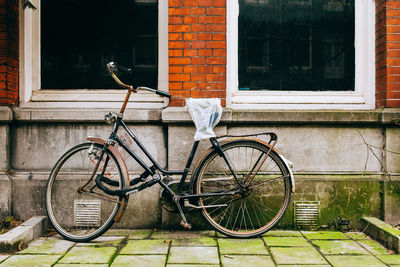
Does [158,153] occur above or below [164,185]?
above

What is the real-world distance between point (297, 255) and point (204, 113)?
1.63 metres

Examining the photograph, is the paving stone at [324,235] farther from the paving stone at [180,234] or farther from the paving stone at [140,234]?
the paving stone at [140,234]

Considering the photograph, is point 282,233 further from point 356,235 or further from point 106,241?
point 106,241

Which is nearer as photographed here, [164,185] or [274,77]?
[164,185]

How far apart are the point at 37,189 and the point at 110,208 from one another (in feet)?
2.83

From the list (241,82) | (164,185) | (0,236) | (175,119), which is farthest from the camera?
(241,82)

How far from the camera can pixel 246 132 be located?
4285mm

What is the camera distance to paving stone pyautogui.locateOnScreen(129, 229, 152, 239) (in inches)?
153

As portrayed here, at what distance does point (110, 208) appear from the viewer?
420 centimetres

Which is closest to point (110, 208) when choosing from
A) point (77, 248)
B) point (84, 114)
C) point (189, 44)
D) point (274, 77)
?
point (77, 248)

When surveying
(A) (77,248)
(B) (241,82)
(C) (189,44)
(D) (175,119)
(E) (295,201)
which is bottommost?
(A) (77,248)

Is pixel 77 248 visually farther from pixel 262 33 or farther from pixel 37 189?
pixel 262 33

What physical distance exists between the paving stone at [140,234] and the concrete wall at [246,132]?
100mm

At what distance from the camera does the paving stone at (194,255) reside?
10.5 ft
